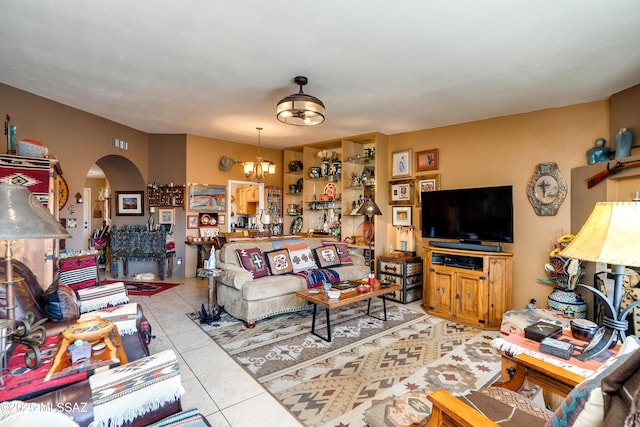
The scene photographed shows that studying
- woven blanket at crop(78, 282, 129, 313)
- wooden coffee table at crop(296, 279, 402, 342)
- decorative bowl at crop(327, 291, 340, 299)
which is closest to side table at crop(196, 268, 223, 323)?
woven blanket at crop(78, 282, 129, 313)

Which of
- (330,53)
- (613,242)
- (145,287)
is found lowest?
(145,287)

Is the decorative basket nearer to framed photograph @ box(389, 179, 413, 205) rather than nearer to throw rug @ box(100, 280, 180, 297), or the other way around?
throw rug @ box(100, 280, 180, 297)

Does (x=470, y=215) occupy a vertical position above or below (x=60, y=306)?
above

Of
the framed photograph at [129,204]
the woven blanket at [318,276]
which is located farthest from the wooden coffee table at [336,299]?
the framed photograph at [129,204]

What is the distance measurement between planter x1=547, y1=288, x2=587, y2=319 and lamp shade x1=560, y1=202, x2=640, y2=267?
2344 millimetres

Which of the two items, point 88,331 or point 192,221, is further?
point 192,221

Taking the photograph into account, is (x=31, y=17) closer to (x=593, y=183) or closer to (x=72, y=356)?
(x=72, y=356)

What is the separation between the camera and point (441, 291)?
3947mm

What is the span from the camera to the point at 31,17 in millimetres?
2199

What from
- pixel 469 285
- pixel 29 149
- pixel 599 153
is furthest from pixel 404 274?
pixel 29 149

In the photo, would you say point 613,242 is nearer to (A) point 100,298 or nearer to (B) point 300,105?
(B) point 300,105

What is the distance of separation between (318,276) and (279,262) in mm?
550

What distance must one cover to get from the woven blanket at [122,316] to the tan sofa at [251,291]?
119cm

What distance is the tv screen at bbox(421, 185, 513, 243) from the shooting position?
3646 mm
